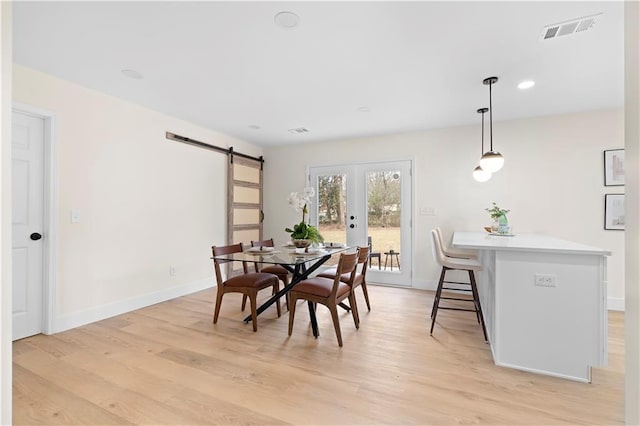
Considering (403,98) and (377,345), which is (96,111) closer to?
(403,98)

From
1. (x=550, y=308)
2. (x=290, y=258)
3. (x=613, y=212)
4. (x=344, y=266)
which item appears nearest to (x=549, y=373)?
(x=550, y=308)

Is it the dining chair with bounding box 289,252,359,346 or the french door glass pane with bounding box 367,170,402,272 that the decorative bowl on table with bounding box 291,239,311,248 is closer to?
the dining chair with bounding box 289,252,359,346

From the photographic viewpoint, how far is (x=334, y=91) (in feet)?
10.3

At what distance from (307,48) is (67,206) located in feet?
8.98

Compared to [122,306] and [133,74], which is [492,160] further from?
[122,306]

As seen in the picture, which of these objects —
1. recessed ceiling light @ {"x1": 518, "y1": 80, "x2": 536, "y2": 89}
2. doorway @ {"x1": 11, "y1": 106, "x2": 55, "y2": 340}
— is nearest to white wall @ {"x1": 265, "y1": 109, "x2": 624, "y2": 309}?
recessed ceiling light @ {"x1": 518, "y1": 80, "x2": 536, "y2": 89}

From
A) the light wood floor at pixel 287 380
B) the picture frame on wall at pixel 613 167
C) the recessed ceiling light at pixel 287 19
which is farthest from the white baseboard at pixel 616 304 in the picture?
the recessed ceiling light at pixel 287 19

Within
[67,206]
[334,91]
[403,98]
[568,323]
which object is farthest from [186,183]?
[568,323]

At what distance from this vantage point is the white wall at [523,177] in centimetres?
369

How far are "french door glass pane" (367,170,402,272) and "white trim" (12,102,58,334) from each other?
12.8 ft

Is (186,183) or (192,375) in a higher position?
(186,183)

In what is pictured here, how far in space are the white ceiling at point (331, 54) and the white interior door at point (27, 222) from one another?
2.02 ft

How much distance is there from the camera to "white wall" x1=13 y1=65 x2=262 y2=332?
9.54 feet

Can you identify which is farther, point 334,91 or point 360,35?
point 334,91
